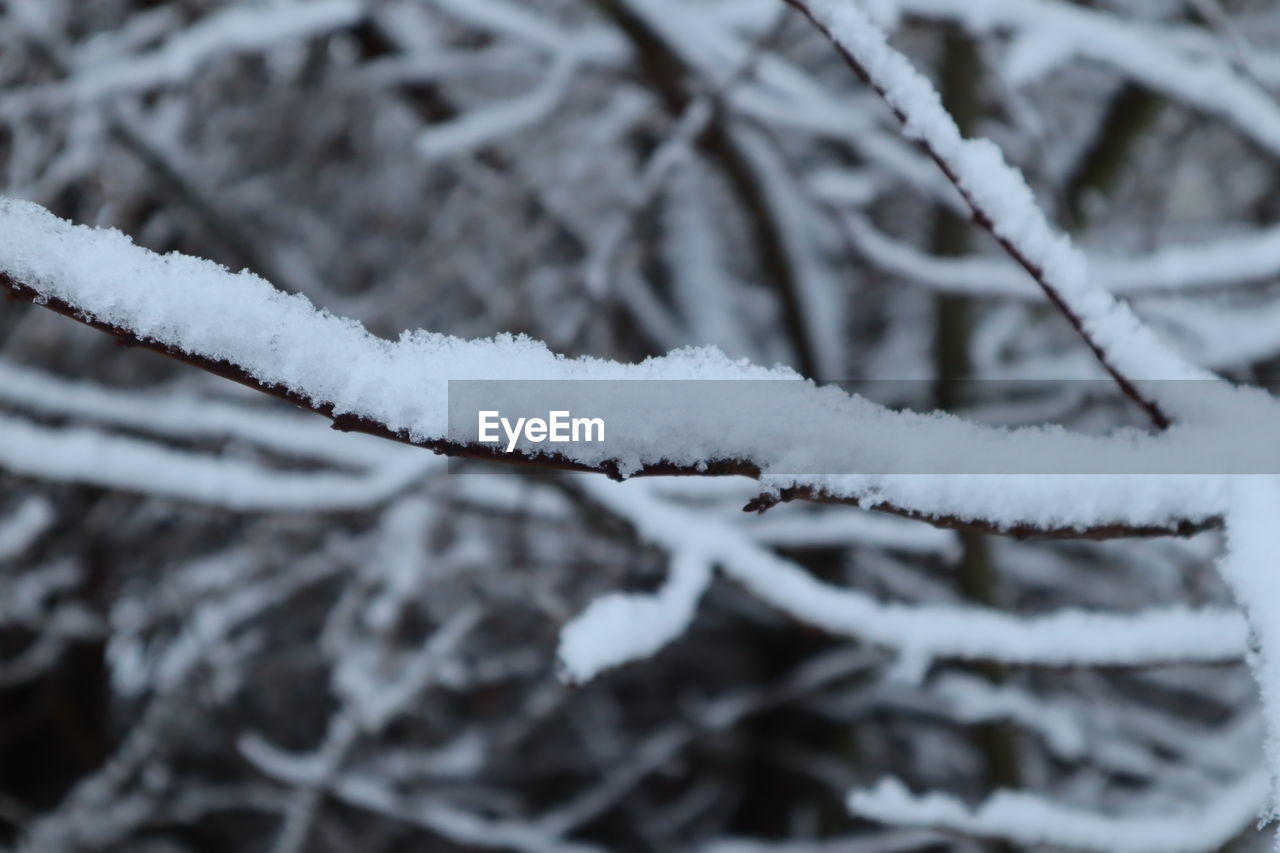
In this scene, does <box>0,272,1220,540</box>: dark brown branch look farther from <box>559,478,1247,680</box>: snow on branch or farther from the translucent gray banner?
<box>559,478,1247,680</box>: snow on branch

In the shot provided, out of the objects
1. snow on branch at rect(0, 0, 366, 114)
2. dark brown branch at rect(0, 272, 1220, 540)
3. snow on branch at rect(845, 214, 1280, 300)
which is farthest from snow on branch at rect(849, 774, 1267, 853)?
snow on branch at rect(0, 0, 366, 114)

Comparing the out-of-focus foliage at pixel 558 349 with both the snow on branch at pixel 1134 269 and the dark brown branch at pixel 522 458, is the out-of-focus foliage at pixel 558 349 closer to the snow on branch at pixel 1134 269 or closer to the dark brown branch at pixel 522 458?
the snow on branch at pixel 1134 269

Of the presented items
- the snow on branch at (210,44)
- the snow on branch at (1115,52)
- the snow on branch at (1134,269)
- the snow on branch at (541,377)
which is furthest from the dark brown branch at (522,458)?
the snow on branch at (210,44)

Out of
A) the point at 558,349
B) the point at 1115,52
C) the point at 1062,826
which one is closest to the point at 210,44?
the point at 558,349

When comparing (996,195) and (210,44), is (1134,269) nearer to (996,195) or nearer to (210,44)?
(996,195)

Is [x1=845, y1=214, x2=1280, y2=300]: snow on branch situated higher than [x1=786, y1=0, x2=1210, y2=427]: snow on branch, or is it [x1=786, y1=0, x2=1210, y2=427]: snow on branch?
[x1=845, y1=214, x2=1280, y2=300]: snow on branch

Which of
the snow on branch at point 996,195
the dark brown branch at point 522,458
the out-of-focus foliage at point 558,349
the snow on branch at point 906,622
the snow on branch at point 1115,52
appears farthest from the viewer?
the out-of-focus foliage at point 558,349
